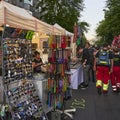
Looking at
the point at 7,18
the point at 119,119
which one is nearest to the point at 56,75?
the point at 119,119

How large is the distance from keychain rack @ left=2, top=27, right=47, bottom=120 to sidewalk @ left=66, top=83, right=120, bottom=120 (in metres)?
1.71

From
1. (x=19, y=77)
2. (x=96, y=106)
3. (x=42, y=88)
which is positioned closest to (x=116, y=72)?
(x=96, y=106)

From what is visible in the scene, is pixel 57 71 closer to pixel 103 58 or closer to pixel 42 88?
pixel 42 88

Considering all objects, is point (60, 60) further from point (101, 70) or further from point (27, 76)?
point (101, 70)

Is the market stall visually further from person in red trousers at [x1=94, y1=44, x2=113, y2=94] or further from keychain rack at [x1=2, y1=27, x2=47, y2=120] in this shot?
person in red trousers at [x1=94, y1=44, x2=113, y2=94]

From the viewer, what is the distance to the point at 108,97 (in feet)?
42.5

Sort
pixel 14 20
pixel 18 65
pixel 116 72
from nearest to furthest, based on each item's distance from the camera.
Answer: pixel 14 20 < pixel 18 65 < pixel 116 72

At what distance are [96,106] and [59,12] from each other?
44.1 metres

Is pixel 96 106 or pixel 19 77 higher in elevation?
pixel 19 77

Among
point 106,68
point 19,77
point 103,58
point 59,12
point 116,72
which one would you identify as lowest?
point 116,72

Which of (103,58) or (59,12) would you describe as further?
(59,12)

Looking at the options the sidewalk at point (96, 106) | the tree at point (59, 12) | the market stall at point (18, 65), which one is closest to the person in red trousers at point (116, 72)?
the sidewalk at point (96, 106)

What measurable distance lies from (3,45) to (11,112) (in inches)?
53.3

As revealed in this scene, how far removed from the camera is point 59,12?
54.3 m
